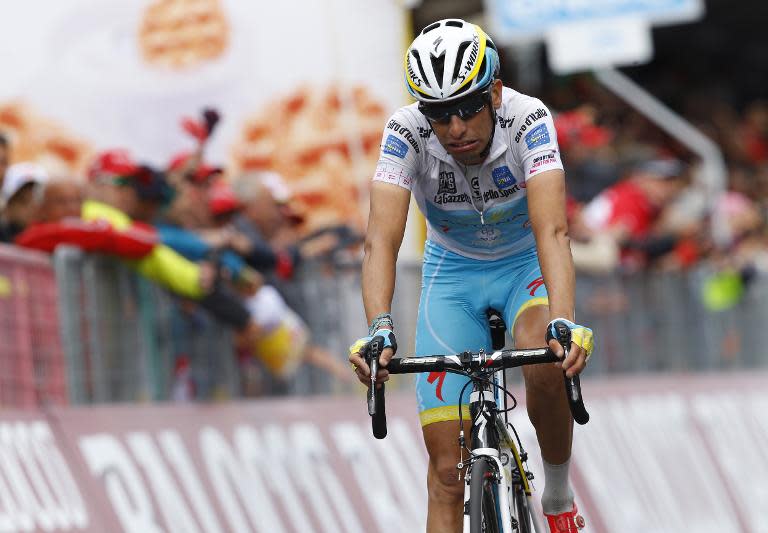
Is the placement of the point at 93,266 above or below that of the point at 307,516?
above

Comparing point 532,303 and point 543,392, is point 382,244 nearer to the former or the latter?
point 532,303

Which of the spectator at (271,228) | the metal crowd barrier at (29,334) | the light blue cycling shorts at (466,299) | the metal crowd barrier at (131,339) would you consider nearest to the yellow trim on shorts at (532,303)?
the light blue cycling shorts at (466,299)

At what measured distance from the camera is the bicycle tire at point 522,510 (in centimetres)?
647

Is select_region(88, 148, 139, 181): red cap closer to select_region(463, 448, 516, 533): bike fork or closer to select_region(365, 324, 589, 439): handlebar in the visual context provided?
select_region(365, 324, 589, 439): handlebar

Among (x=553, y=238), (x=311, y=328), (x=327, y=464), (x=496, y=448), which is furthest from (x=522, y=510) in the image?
(x=311, y=328)

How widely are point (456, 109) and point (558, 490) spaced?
179 centimetres

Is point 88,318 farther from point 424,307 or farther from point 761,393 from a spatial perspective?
point 761,393

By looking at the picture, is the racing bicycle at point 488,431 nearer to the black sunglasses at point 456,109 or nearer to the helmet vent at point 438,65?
the black sunglasses at point 456,109

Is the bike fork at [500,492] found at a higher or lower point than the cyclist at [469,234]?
lower

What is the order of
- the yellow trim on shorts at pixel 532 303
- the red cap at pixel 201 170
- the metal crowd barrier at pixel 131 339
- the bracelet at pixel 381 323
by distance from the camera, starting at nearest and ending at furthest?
the bracelet at pixel 381 323, the yellow trim on shorts at pixel 532 303, the metal crowd barrier at pixel 131 339, the red cap at pixel 201 170

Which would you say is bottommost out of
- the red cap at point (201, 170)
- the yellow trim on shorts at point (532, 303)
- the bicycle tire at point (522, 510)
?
the bicycle tire at point (522, 510)

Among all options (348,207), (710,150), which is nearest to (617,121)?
(710,150)

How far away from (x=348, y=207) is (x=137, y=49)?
1.88 meters

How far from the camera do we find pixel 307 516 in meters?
9.62
